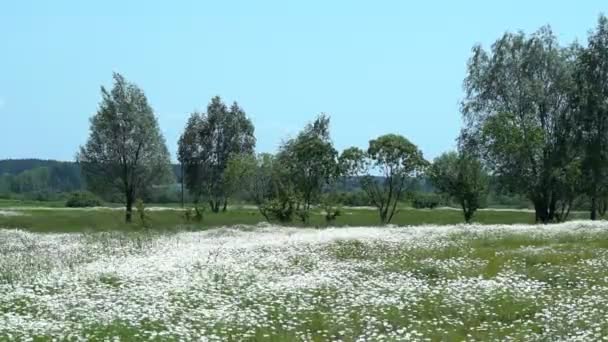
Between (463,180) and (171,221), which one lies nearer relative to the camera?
(463,180)

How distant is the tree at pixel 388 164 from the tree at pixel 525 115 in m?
5.96

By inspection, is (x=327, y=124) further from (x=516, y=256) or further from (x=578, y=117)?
(x=516, y=256)

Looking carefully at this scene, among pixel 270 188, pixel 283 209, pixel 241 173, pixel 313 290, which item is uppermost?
pixel 241 173

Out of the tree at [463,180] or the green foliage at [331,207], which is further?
the tree at [463,180]

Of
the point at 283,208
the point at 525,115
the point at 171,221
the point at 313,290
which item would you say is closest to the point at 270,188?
the point at 283,208

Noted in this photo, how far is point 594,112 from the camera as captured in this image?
5216 centimetres

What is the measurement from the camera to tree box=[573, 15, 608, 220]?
51875mm

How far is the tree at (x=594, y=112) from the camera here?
51875 mm

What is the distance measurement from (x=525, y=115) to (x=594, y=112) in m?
5.04

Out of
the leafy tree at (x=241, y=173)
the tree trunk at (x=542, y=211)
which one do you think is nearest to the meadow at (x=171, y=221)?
the tree trunk at (x=542, y=211)

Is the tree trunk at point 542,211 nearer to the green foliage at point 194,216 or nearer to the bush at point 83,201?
the green foliage at point 194,216

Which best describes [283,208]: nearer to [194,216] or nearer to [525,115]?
[194,216]

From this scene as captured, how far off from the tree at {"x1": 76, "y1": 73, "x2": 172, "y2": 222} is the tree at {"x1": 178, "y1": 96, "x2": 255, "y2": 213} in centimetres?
2777

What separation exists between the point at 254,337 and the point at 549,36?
49.1 m
